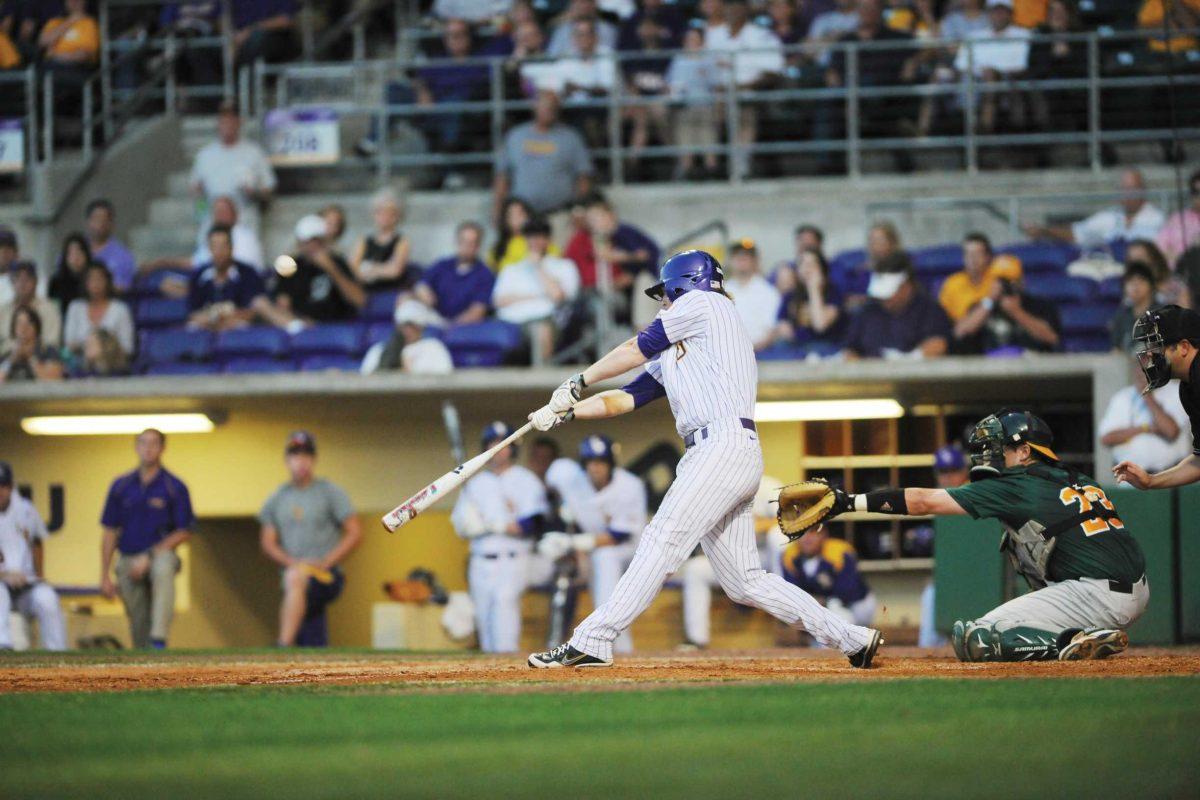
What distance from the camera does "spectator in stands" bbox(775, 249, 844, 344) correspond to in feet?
43.6

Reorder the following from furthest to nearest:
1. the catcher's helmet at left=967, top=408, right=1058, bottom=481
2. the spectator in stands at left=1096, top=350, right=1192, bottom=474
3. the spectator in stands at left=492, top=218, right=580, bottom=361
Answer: the spectator in stands at left=492, top=218, right=580, bottom=361, the spectator in stands at left=1096, top=350, right=1192, bottom=474, the catcher's helmet at left=967, top=408, right=1058, bottom=481

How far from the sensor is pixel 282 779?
434cm

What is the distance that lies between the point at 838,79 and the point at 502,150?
3.10 meters

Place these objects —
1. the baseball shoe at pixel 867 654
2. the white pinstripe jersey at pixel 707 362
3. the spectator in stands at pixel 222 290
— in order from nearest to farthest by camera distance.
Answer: the white pinstripe jersey at pixel 707 362
the baseball shoe at pixel 867 654
the spectator in stands at pixel 222 290

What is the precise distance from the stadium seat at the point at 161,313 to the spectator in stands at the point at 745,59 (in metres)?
5.07

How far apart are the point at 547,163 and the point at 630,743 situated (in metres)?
10.8

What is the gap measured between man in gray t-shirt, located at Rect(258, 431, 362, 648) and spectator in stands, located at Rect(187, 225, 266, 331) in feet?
6.14

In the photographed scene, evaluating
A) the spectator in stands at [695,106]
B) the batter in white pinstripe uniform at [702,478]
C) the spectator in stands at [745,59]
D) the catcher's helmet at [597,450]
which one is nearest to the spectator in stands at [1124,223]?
the spectator in stands at [745,59]

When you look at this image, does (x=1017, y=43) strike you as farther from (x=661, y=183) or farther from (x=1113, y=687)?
(x=1113, y=687)

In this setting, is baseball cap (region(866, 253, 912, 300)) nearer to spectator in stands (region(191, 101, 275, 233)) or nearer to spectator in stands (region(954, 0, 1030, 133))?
spectator in stands (region(954, 0, 1030, 133))

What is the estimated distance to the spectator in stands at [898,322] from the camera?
12.8 m

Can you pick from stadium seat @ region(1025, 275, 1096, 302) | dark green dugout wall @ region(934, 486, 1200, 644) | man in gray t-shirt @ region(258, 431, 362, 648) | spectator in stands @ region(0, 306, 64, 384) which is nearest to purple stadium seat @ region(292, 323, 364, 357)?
man in gray t-shirt @ region(258, 431, 362, 648)

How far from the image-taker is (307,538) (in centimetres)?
1288

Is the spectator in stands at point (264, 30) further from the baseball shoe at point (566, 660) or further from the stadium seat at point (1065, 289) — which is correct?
the baseball shoe at point (566, 660)
